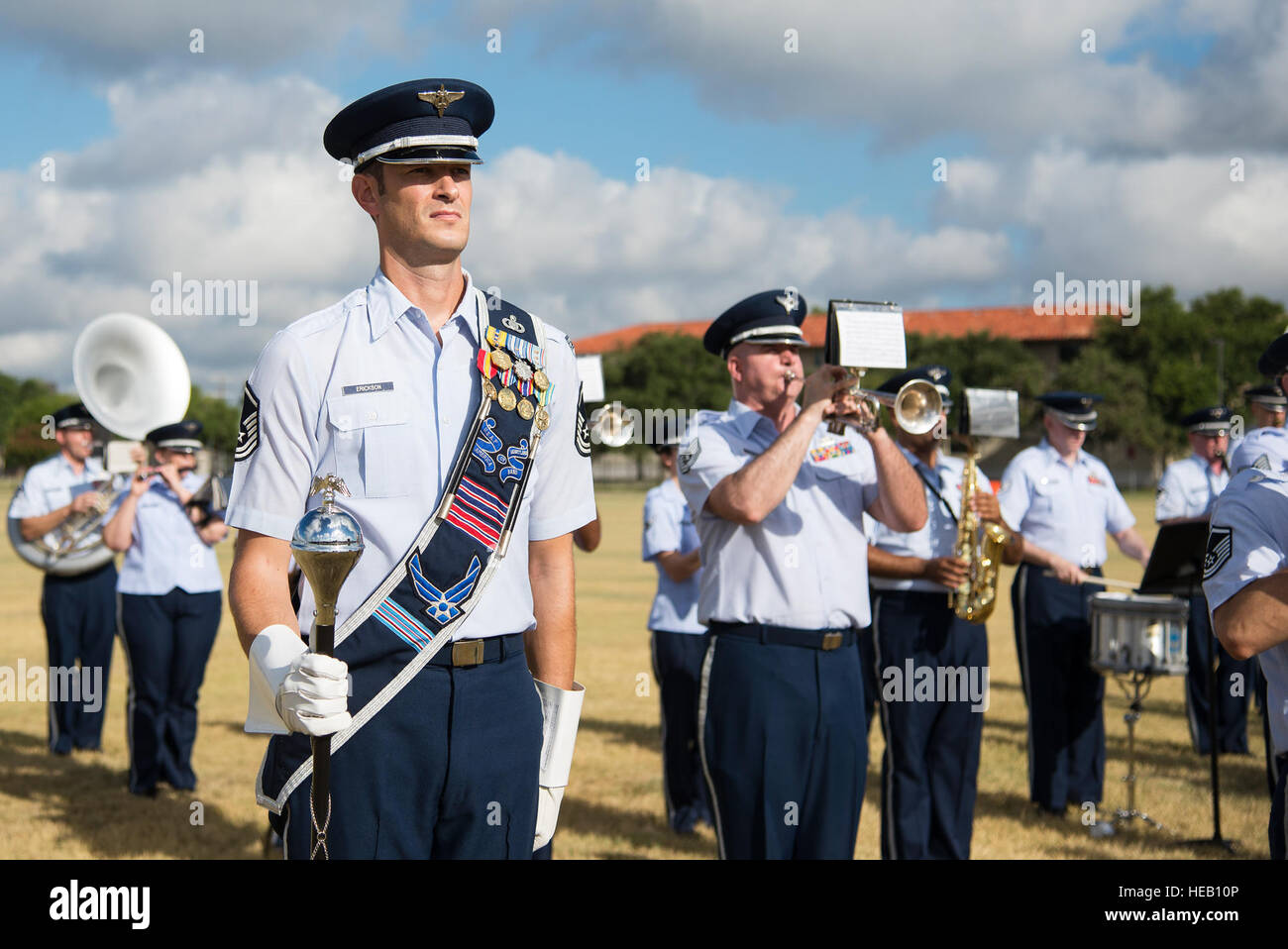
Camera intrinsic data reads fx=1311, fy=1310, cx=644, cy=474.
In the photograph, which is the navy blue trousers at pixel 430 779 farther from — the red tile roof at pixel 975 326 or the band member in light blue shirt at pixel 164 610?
the red tile roof at pixel 975 326

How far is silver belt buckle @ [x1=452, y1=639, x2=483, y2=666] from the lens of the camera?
9.18 feet

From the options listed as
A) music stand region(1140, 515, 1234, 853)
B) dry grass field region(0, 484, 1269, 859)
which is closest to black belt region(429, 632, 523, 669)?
dry grass field region(0, 484, 1269, 859)

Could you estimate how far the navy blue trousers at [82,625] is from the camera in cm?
1027

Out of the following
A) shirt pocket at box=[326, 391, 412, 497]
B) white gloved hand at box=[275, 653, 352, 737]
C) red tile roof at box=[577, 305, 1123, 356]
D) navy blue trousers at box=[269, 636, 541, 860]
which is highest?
red tile roof at box=[577, 305, 1123, 356]

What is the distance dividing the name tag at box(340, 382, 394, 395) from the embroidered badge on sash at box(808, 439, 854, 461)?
250 cm

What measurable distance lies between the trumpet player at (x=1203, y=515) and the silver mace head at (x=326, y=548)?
878 centimetres

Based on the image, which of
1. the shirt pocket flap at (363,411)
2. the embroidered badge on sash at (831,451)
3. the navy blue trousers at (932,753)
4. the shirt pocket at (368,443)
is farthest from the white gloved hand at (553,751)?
the navy blue trousers at (932,753)

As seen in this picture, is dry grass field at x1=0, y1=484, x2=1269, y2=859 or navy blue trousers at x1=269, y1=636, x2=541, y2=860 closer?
navy blue trousers at x1=269, y1=636, x2=541, y2=860

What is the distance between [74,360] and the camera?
35.9 feet

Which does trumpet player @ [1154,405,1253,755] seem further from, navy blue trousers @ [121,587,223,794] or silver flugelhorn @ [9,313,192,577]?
silver flugelhorn @ [9,313,192,577]

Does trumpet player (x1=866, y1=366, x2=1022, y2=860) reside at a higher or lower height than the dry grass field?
higher

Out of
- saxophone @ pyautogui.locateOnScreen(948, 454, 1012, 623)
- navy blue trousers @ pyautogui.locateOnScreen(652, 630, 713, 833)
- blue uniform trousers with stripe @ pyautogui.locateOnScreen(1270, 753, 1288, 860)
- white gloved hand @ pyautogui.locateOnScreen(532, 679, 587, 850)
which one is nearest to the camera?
white gloved hand @ pyautogui.locateOnScreen(532, 679, 587, 850)
